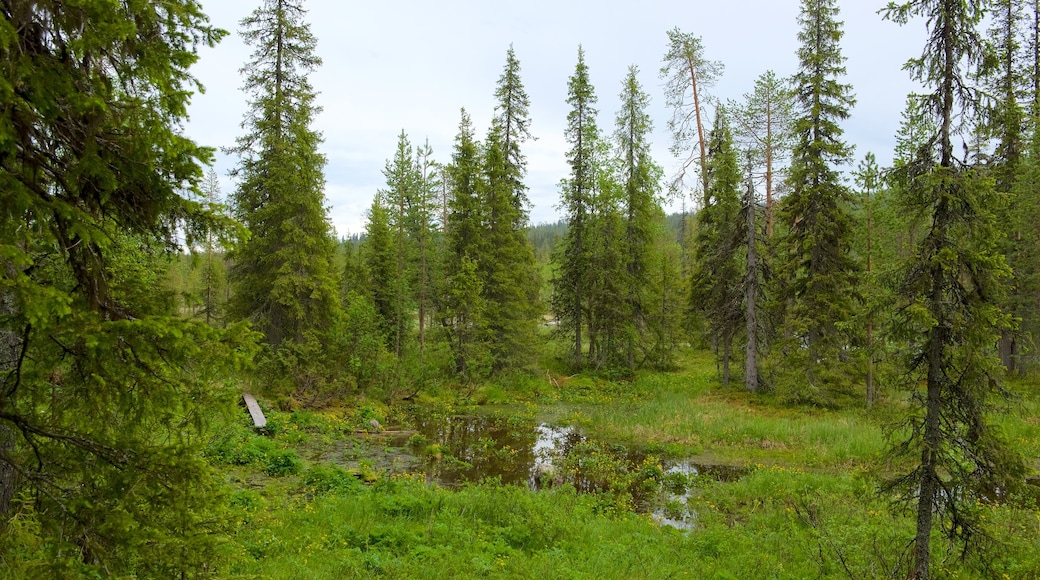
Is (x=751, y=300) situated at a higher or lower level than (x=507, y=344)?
higher

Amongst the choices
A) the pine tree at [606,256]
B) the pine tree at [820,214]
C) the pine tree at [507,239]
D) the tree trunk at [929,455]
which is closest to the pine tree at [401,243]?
the pine tree at [507,239]

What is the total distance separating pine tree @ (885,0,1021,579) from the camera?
7.34 metres

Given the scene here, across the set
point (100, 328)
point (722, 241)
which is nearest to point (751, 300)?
point (722, 241)

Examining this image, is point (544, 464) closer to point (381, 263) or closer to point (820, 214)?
point (820, 214)

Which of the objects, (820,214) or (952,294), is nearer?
(952,294)

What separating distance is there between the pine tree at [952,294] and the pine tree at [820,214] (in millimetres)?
13224

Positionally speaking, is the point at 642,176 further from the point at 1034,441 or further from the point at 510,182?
the point at 1034,441

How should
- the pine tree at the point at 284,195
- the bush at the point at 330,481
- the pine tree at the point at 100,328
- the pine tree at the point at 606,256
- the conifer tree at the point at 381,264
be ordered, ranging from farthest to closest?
the conifer tree at the point at 381,264, the pine tree at the point at 606,256, the pine tree at the point at 284,195, the bush at the point at 330,481, the pine tree at the point at 100,328

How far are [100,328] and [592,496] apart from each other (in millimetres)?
10417

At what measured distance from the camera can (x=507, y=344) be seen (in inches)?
1097

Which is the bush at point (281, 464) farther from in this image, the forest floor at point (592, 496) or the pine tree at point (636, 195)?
the pine tree at point (636, 195)

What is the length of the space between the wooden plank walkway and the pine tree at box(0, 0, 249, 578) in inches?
473

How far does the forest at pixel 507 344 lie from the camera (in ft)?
11.8

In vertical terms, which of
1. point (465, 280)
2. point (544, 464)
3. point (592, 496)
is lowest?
point (544, 464)
